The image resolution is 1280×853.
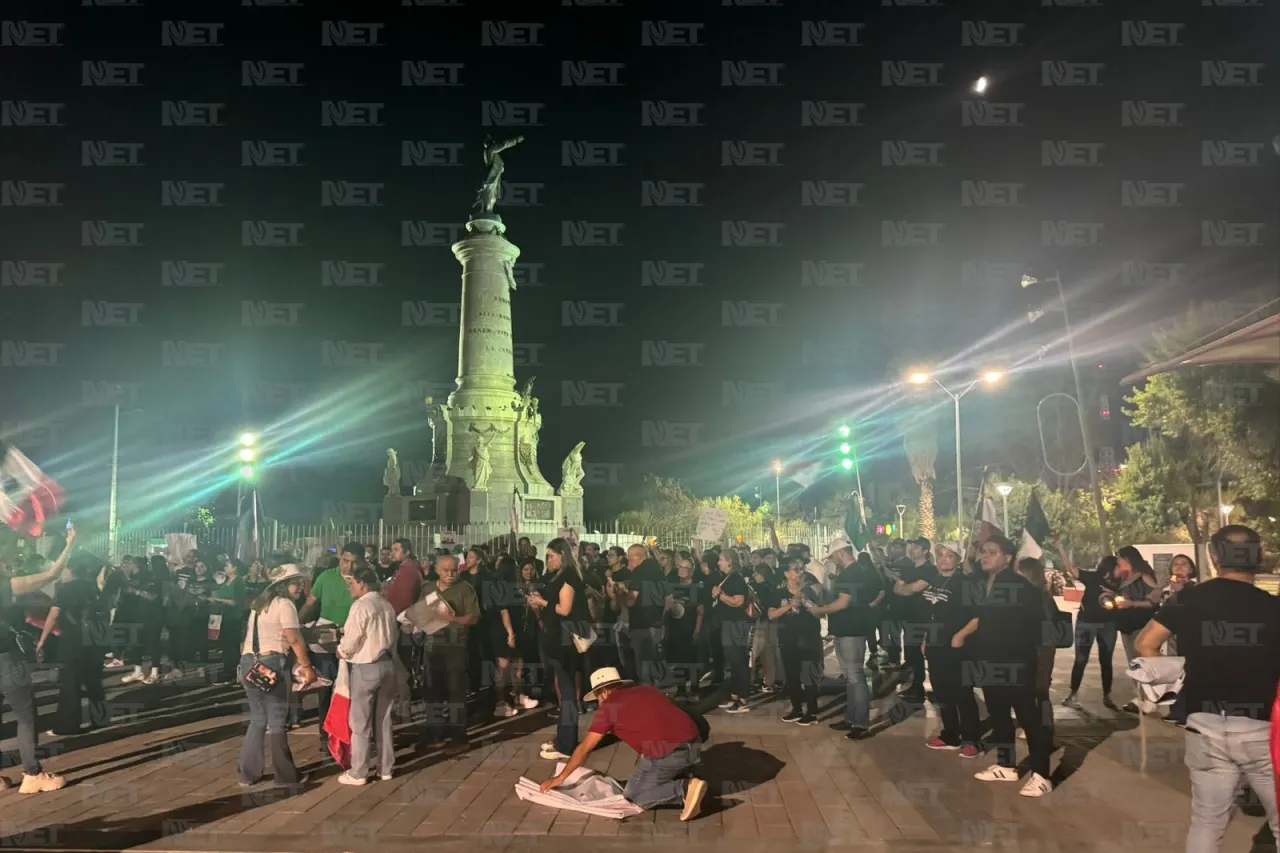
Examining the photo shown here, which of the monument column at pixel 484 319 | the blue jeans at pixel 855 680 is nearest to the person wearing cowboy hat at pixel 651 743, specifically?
the blue jeans at pixel 855 680

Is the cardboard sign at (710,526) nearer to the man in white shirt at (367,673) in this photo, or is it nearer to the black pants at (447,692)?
the black pants at (447,692)

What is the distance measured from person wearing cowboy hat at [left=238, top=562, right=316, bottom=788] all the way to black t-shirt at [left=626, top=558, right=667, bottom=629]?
4.72m

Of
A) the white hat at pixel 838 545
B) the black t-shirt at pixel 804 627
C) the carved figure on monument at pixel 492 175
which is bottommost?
the black t-shirt at pixel 804 627

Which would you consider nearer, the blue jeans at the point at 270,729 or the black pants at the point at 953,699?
the blue jeans at the point at 270,729

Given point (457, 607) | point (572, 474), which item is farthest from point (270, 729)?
point (572, 474)

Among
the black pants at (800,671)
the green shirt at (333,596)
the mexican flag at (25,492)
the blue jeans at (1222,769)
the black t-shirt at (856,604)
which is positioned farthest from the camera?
the mexican flag at (25,492)

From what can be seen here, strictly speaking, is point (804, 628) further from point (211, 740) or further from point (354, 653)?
point (211, 740)

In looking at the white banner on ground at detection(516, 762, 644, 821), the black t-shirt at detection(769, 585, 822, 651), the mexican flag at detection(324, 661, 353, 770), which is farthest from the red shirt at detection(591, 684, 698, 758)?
the black t-shirt at detection(769, 585, 822, 651)

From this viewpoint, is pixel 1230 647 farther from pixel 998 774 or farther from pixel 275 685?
pixel 275 685

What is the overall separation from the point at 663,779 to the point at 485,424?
27.1 m

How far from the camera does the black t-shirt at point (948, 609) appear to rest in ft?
30.2

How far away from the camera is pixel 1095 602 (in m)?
11.9

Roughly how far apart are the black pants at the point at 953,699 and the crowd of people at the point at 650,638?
3 cm

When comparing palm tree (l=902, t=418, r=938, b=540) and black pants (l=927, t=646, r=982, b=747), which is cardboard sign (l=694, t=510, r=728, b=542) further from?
palm tree (l=902, t=418, r=938, b=540)
